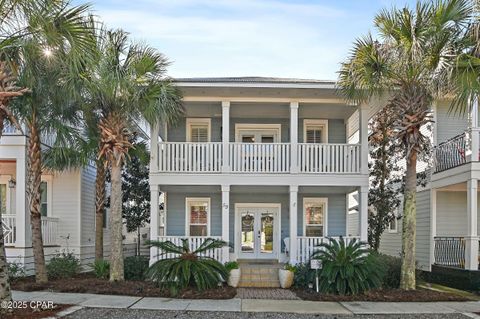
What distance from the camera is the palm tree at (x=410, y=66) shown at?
1171cm

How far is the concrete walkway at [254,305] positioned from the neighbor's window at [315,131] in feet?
23.0

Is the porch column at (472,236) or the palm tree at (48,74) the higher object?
the palm tree at (48,74)

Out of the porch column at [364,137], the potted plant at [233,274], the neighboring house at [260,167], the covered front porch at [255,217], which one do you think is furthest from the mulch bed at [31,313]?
the porch column at [364,137]

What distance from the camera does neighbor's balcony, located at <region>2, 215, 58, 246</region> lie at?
610 inches

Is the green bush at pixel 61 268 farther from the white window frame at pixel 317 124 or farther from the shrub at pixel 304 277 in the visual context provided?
the white window frame at pixel 317 124

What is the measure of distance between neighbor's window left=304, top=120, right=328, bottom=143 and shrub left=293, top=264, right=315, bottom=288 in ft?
16.7

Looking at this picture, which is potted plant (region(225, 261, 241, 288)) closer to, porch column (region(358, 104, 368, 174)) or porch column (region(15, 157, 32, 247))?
porch column (region(358, 104, 368, 174))

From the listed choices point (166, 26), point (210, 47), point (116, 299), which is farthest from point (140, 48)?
point (116, 299)

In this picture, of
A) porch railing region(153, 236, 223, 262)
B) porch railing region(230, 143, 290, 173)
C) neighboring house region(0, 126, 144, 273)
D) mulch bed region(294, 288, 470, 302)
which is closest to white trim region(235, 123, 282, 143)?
porch railing region(230, 143, 290, 173)

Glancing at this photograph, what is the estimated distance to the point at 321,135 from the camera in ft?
56.9

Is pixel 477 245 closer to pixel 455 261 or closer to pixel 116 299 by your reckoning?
pixel 455 261

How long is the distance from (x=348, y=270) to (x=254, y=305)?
8.94 ft

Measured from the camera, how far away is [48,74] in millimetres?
11812

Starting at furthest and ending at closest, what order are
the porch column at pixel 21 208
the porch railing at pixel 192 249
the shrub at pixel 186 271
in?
the porch column at pixel 21 208
the porch railing at pixel 192 249
the shrub at pixel 186 271
